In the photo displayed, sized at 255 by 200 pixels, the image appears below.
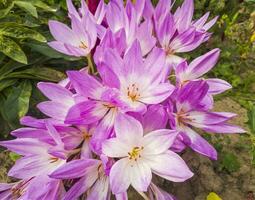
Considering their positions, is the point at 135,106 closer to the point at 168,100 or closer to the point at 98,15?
the point at 168,100

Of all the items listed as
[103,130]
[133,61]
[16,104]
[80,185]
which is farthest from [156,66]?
[16,104]

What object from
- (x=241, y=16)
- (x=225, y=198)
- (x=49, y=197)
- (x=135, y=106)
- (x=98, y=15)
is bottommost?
(x=225, y=198)

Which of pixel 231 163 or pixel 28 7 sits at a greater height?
pixel 28 7

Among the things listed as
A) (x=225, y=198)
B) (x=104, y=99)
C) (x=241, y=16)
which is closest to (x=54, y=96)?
(x=104, y=99)

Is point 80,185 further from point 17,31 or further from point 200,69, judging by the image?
point 17,31

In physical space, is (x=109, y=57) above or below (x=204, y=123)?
above

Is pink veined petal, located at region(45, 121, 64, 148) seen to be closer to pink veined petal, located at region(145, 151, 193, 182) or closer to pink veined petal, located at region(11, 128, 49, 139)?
pink veined petal, located at region(11, 128, 49, 139)
